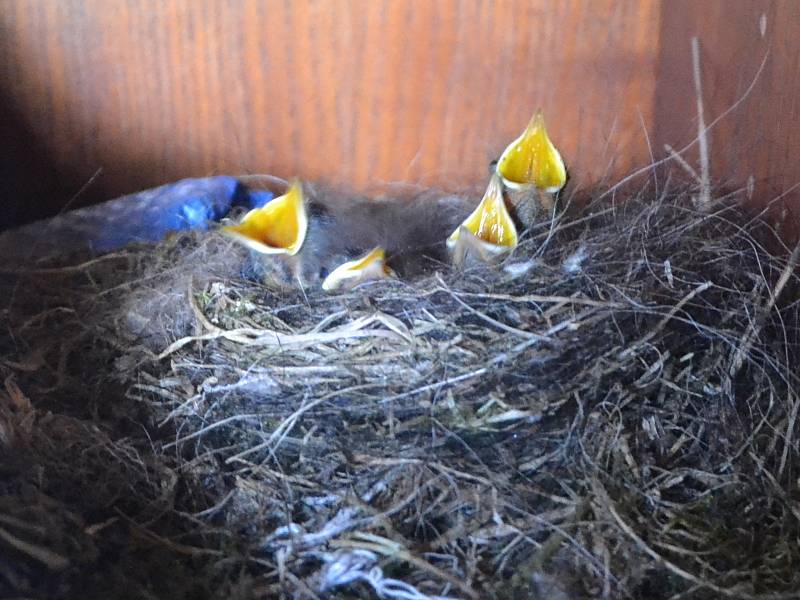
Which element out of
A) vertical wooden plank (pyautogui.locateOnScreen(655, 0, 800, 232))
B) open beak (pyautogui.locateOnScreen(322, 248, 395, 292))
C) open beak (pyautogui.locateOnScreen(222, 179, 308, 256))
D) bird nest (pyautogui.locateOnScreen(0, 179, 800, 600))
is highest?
vertical wooden plank (pyautogui.locateOnScreen(655, 0, 800, 232))

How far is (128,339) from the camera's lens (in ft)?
2.82

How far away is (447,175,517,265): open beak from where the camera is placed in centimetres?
88

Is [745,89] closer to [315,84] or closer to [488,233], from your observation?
[488,233]

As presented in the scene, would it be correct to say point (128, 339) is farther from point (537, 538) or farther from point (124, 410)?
point (537, 538)

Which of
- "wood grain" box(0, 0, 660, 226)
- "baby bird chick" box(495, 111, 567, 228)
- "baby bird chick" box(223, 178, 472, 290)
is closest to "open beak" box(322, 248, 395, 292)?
"baby bird chick" box(223, 178, 472, 290)

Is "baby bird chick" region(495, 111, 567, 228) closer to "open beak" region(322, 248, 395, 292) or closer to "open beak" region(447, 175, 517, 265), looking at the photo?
"open beak" region(447, 175, 517, 265)

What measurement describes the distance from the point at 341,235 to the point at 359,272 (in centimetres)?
14

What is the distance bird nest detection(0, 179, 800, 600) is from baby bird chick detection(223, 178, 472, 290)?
36 millimetres

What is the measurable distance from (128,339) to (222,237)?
0.19 meters

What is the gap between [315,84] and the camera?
1158 millimetres

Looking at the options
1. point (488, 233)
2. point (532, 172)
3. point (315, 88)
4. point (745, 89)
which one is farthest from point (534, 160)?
point (315, 88)

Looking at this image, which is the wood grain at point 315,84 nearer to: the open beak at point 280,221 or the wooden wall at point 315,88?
the wooden wall at point 315,88

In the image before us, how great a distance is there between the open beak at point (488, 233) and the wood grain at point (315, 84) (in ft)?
0.85

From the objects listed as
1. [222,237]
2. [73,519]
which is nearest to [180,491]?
[73,519]
